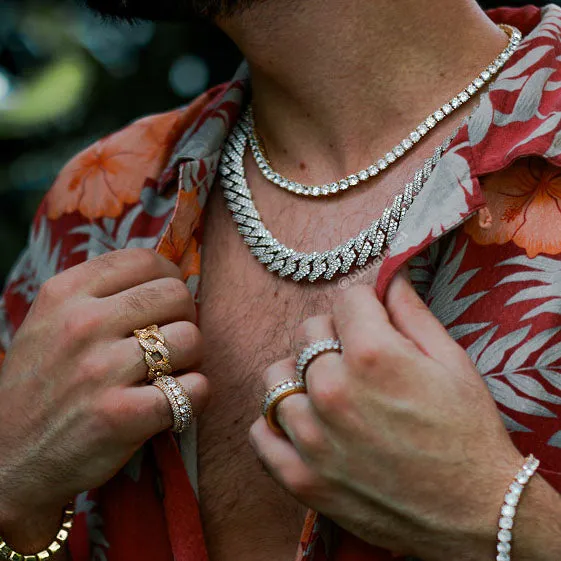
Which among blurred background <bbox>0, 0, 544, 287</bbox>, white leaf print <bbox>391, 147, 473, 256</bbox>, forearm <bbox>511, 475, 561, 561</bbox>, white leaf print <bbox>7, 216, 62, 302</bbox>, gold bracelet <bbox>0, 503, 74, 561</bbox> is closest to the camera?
forearm <bbox>511, 475, 561, 561</bbox>

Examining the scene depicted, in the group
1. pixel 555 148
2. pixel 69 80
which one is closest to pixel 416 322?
pixel 555 148

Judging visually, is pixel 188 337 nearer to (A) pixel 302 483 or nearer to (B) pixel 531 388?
(A) pixel 302 483

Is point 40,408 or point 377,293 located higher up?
point 377,293

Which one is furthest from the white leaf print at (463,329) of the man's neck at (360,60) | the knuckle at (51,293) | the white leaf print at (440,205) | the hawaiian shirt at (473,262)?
the knuckle at (51,293)

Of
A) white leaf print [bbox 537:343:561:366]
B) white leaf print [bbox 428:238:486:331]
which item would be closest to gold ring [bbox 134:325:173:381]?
white leaf print [bbox 428:238:486:331]

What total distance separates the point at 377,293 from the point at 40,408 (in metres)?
0.46

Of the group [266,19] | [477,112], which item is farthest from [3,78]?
[477,112]

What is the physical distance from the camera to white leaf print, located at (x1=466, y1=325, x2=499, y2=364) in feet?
3.36

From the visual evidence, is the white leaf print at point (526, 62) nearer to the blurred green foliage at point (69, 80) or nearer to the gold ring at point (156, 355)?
the gold ring at point (156, 355)

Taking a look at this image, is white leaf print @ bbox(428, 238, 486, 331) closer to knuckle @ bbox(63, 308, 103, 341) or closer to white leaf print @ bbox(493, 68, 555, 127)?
white leaf print @ bbox(493, 68, 555, 127)

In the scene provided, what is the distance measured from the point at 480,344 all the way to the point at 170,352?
1.20ft

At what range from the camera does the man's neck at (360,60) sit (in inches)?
50.3

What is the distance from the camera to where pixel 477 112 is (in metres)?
1.10

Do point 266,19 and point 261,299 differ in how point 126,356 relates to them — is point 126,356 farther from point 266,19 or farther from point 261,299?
point 266,19
